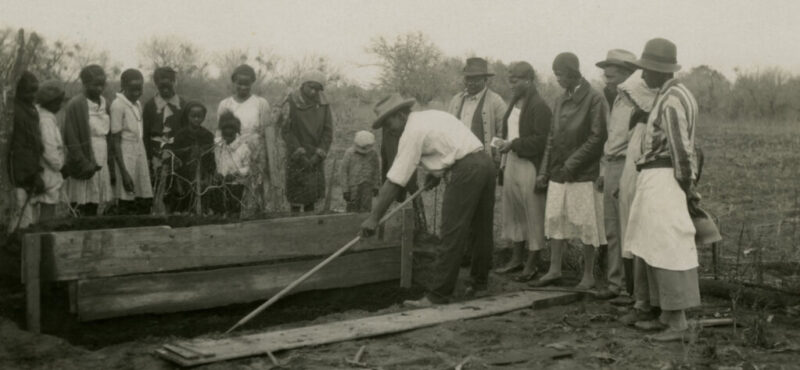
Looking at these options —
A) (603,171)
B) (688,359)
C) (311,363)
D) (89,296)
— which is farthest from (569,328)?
(89,296)

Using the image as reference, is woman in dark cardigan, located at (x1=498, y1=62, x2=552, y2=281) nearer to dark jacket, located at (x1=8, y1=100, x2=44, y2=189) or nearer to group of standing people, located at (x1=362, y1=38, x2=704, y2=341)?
group of standing people, located at (x1=362, y1=38, x2=704, y2=341)

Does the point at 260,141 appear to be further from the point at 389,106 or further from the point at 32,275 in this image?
the point at 32,275

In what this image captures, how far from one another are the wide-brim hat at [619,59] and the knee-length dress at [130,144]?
13.0 feet

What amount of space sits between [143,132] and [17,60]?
6.06 feet

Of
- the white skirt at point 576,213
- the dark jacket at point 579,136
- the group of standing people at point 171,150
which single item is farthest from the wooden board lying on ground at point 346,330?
the group of standing people at point 171,150

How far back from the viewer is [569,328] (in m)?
5.38

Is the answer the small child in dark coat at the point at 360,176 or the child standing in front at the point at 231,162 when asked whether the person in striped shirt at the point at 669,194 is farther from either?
the child standing in front at the point at 231,162

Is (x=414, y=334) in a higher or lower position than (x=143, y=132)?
lower

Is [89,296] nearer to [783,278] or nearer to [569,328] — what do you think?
[569,328]

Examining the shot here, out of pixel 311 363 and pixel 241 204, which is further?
pixel 241 204

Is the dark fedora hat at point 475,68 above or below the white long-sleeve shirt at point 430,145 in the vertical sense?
above

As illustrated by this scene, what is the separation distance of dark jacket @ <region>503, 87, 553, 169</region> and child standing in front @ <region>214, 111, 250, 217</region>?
2417 mm

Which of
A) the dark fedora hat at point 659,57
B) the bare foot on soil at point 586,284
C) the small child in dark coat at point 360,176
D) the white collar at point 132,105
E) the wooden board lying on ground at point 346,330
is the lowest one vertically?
the wooden board lying on ground at point 346,330

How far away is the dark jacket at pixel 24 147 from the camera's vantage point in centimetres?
599
